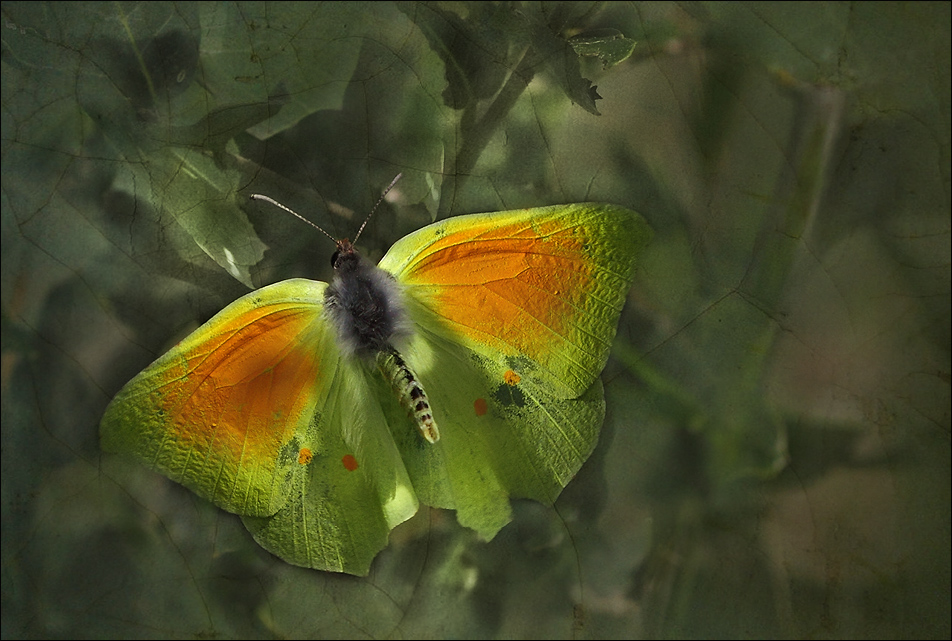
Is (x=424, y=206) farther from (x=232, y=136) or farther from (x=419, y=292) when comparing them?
(x=232, y=136)

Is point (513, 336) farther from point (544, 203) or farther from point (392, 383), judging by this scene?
point (544, 203)

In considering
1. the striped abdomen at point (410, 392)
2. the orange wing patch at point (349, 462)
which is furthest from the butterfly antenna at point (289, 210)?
the orange wing patch at point (349, 462)

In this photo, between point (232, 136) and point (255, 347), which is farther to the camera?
point (232, 136)

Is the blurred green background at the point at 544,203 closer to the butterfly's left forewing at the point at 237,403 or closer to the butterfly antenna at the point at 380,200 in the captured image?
the butterfly antenna at the point at 380,200

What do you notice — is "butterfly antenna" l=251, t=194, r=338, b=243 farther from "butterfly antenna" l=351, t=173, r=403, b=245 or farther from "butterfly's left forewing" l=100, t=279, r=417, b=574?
"butterfly's left forewing" l=100, t=279, r=417, b=574

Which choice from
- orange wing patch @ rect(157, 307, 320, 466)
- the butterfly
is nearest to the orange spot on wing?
the butterfly

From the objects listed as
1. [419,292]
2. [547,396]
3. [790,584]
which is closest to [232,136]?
[419,292]
